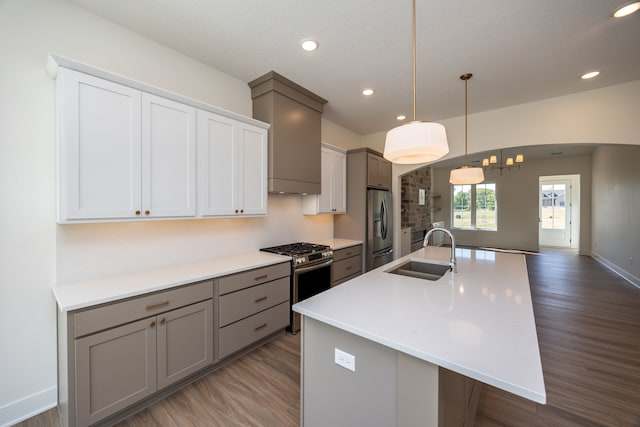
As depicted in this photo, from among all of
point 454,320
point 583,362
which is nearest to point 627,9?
point 454,320

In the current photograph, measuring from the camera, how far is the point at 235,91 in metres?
2.87

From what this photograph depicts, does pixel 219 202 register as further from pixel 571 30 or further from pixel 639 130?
pixel 639 130

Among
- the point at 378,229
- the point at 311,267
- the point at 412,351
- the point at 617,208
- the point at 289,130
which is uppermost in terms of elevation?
the point at 289,130

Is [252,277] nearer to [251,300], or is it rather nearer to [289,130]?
[251,300]

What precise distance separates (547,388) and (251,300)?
258cm

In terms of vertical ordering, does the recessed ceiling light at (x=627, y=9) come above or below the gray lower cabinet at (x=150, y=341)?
above

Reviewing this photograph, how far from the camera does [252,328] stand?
242 centimetres

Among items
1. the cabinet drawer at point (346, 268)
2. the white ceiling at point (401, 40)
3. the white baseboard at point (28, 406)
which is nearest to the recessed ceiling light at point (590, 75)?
the white ceiling at point (401, 40)

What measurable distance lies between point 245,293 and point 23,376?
151 cm

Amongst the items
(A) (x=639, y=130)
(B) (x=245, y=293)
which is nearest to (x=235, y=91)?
(B) (x=245, y=293)

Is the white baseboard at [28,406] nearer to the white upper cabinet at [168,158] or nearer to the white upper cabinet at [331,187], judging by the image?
the white upper cabinet at [168,158]

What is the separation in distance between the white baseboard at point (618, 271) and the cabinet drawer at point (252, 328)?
6.11 metres

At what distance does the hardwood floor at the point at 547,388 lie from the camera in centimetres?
173

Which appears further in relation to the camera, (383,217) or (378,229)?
(383,217)
